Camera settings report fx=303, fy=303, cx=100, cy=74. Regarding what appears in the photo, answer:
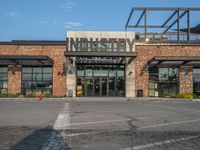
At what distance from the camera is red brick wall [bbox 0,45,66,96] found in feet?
111

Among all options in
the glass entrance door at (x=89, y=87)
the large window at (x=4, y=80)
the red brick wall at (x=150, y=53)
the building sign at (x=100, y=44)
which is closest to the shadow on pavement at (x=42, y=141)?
the building sign at (x=100, y=44)

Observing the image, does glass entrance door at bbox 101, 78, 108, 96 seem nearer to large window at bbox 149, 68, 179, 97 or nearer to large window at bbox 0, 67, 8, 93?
large window at bbox 149, 68, 179, 97

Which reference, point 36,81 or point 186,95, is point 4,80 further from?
point 186,95

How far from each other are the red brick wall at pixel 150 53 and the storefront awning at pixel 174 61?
966 millimetres

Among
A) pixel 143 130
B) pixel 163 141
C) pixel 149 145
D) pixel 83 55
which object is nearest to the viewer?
pixel 149 145

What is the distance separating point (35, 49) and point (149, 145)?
93.0 feet

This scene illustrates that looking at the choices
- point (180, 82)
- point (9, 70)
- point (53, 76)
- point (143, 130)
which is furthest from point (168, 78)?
point (143, 130)

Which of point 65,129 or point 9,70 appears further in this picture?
point 9,70

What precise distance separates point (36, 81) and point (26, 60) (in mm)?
3155

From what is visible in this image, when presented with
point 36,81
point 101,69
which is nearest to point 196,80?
point 101,69

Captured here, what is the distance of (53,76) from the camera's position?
33.8 m

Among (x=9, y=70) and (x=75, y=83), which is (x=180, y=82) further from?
(x=9, y=70)

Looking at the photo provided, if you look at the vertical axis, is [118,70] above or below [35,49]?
below

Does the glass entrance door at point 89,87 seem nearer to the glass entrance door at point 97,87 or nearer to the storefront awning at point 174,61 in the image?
the glass entrance door at point 97,87
